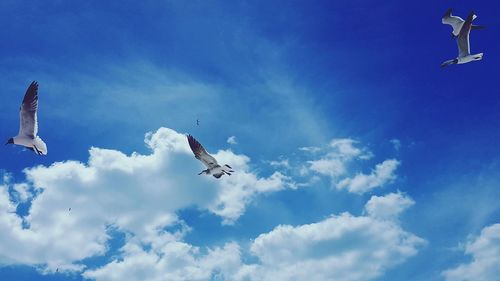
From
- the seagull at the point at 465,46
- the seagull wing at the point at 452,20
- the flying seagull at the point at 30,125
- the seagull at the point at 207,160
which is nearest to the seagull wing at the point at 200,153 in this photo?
the seagull at the point at 207,160

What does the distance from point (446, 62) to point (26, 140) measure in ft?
98.5

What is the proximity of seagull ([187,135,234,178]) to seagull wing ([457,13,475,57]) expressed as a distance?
18162mm

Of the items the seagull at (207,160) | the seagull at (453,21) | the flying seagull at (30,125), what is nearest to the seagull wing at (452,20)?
the seagull at (453,21)

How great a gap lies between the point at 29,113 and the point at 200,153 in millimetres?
11795

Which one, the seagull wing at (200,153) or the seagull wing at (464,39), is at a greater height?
the seagull wing at (464,39)

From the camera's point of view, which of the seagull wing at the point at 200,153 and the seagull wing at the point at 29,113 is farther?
the seagull wing at the point at 200,153

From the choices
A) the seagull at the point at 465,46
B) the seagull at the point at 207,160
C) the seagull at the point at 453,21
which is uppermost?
the seagull at the point at 453,21

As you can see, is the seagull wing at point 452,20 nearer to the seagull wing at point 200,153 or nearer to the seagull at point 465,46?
the seagull at point 465,46

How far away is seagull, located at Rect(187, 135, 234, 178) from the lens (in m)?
41.0

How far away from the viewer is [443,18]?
42.6 metres

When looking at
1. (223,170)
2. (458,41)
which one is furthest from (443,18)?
(223,170)

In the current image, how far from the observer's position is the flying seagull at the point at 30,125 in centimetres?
3850

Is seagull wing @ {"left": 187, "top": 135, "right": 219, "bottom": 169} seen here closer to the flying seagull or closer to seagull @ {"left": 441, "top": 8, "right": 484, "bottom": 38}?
the flying seagull

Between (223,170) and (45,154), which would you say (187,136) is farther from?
(45,154)
